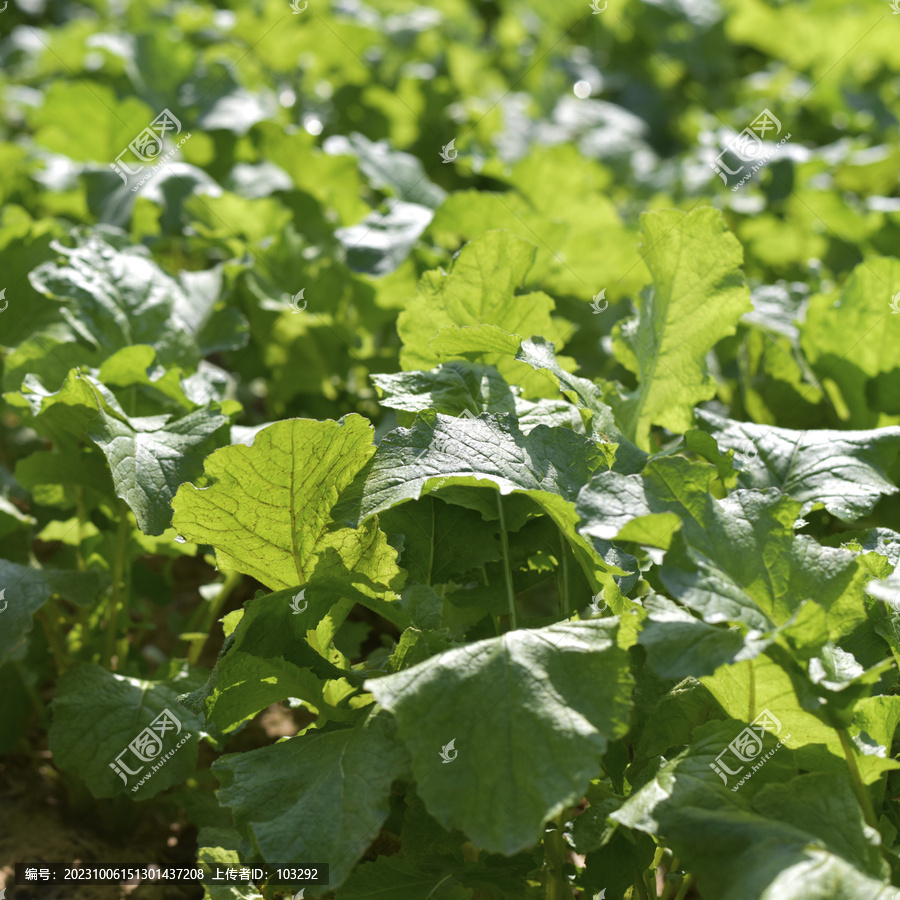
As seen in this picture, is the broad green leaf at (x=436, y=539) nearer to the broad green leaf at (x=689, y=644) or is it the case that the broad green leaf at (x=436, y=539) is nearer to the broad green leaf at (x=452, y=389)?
the broad green leaf at (x=452, y=389)

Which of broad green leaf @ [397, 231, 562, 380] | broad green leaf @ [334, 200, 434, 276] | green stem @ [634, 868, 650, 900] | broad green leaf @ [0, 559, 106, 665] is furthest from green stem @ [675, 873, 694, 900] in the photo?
broad green leaf @ [334, 200, 434, 276]

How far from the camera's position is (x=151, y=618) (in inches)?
88.3

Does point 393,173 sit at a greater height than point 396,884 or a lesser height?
greater

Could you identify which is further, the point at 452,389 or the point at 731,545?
the point at 452,389

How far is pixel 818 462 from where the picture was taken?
1.54 metres

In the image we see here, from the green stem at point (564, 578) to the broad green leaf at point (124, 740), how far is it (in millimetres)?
Result: 627

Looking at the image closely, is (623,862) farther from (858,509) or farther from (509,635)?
(858,509)

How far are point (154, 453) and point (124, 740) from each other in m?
0.49

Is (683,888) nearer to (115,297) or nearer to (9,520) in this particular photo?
(9,520)

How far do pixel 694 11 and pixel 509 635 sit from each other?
3.71 m

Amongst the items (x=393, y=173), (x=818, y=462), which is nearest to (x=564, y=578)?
(x=818, y=462)

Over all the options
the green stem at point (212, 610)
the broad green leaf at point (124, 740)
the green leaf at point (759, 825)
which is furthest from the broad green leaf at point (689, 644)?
the green stem at point (212, 610)

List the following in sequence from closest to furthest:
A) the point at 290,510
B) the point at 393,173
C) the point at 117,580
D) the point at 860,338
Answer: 1. the point at 290,510
2. the point at 117,580
3. the point at 860,338
4. the point at 393,173

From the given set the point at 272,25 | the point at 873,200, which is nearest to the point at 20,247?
the point at 272,25
